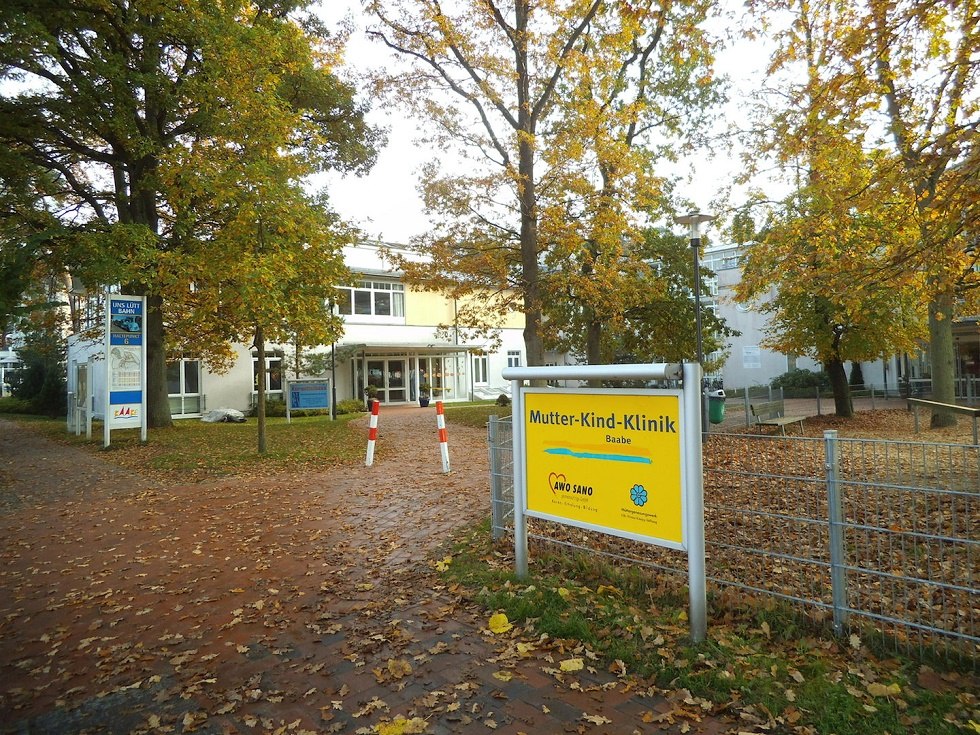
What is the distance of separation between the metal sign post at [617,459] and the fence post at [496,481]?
3.03ft

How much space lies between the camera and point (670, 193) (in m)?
19.3

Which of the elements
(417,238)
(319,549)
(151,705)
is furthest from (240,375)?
(151,705)

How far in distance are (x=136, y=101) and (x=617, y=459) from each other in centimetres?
1462

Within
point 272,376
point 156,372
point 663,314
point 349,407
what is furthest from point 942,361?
point 272,376

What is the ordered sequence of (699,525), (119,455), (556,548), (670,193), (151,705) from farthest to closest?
(670,193)
(119,455)
(556,548)
(699,525)
(151,705)

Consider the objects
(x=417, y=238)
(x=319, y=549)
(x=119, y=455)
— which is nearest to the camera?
(x=319, y=549)

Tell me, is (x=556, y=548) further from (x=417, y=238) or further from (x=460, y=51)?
(x=417, y=238)

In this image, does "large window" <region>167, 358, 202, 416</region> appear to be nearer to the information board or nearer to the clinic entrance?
the information board

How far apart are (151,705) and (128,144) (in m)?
14.3

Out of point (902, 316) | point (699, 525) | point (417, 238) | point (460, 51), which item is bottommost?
point (699, 525)

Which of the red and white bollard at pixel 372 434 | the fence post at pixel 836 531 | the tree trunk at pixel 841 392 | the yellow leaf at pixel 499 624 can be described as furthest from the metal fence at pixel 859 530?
the tree trunk at pixel 841 392

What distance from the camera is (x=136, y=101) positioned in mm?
13977

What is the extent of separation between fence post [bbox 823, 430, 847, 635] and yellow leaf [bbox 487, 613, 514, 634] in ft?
6.73

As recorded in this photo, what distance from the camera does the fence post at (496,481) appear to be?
5.93 m
